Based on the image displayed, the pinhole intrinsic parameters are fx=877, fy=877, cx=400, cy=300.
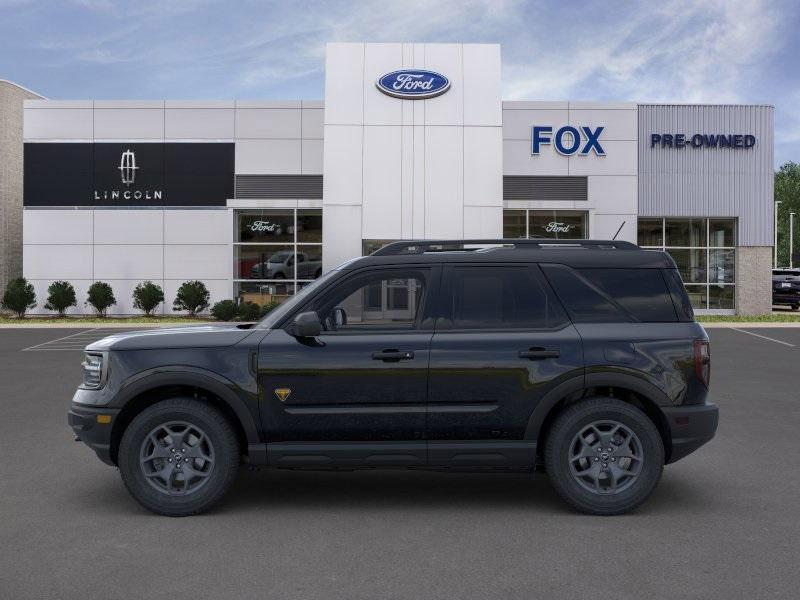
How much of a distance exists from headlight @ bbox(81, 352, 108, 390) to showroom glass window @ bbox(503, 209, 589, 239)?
998 inches

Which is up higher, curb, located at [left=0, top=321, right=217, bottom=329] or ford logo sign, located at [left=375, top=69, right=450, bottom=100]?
ford logo sign, located at [left=375, top=69, right=450, bottom=100]

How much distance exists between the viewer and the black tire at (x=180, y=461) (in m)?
5.82

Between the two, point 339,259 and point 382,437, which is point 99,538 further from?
point 339,259

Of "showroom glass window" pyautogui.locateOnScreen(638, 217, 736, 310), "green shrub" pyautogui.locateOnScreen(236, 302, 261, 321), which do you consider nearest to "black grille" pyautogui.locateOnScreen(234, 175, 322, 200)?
"green shrub" pyautogui.locateOnScreen(236, 302, 261, 321)

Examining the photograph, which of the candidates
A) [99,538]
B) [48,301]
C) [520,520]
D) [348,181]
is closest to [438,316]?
[520,520]

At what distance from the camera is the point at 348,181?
88.4 ft

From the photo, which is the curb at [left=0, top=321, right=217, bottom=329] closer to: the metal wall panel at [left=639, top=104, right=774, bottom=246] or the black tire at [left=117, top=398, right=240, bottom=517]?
the metal wall panel at [left=639, top=104, right=774, bottom=246]

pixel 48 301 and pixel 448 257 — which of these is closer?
pixel 448 257

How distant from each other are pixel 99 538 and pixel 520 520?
2658mm

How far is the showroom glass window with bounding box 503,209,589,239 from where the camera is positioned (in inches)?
1212

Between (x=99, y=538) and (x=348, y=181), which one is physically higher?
(x=348, y=181)

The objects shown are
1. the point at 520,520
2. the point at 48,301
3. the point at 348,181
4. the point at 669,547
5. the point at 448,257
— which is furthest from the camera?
the point at 48,301

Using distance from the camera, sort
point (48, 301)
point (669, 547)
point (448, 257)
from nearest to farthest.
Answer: point (669, 547)
point (448, 257)
point (48, 301)

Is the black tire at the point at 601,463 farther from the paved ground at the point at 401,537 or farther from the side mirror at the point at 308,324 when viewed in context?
the side mirror at the point at 308,324
